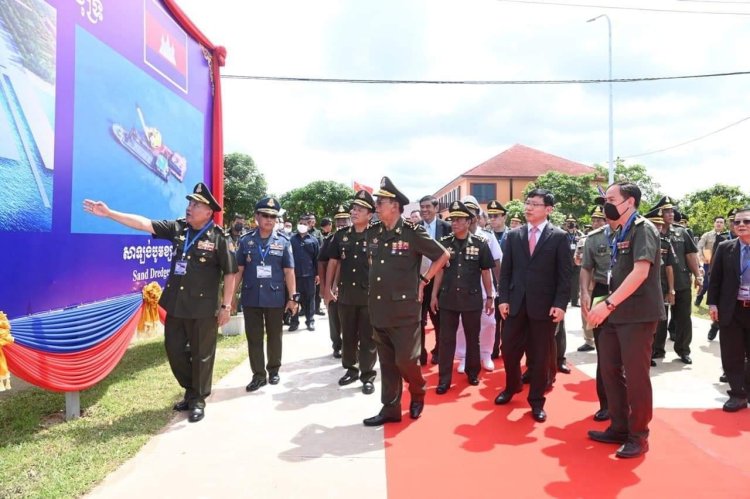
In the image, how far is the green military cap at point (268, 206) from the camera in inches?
203

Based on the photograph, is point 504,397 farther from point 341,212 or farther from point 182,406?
point 341,212

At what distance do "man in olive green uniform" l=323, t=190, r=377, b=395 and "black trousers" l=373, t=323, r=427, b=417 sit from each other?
39.4 inches

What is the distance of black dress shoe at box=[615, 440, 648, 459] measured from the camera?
3.40 metres

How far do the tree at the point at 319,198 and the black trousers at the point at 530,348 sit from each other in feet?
154

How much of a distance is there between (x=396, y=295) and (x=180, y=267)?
76.5 inches

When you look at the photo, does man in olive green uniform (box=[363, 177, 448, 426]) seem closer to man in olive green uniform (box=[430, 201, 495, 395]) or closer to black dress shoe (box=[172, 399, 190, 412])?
man in olive green uniform (box=[430, 201, 495, 395])

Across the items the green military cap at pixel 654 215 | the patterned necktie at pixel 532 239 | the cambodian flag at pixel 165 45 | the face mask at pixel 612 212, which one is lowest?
the patterned necktie at pixel 532 239

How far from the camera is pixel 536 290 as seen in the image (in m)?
4.25

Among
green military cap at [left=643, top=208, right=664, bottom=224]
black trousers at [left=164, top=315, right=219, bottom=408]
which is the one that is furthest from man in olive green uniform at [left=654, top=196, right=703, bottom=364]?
black trousers at [left=164, top=315, right=219, bottom=408]

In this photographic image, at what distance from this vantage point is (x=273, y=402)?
4.70 metres

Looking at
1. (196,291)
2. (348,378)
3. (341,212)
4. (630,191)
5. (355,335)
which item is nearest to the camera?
(630,191)

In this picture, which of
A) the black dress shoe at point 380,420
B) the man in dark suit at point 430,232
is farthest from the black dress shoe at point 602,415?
the man in dark suit at point 430,232

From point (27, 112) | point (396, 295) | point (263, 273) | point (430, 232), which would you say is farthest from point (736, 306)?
point (27, 112)

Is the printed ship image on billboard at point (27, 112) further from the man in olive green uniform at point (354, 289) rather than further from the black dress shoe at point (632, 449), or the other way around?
the black dress shoe at point (632, 449)
